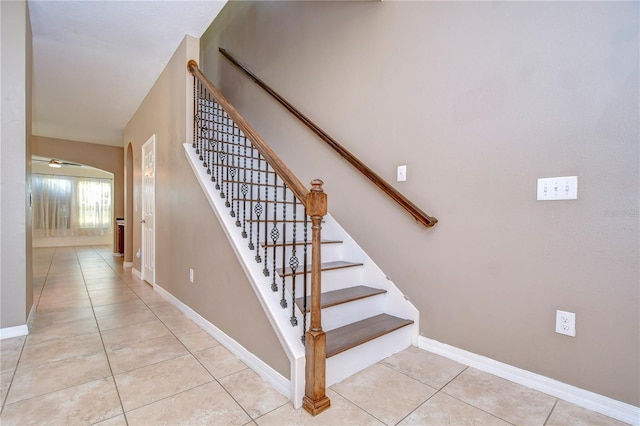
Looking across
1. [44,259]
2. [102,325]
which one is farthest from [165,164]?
[44,259]

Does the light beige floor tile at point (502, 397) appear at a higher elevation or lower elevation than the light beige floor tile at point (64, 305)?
higher

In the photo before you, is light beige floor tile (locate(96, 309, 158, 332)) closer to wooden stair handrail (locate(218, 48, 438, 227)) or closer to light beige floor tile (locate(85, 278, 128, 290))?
light beige floor tile (locate(85, 278, 128, 290))

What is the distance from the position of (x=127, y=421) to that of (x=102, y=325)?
1539 millimetres

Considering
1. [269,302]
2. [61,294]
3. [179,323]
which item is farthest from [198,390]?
[61,294]

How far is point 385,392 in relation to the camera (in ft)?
5.40

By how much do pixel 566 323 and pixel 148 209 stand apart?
4.43 metres

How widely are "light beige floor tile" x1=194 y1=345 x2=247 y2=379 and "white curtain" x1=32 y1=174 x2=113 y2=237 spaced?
9467 mm

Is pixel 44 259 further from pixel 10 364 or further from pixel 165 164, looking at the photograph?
pixel 10 364

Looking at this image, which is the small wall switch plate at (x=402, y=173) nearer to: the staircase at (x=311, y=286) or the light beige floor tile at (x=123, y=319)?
the staircase at (x=311, y=286)

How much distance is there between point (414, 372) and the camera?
185 cm

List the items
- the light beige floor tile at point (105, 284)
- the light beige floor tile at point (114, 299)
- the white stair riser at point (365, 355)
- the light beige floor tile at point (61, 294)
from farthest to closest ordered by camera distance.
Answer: the light beige floor tile at point (105, 284)
the light beige floor tile at point (61, 294)
the light beige floor tile at point (114, 299)
the white stair riser at point (365, 355)

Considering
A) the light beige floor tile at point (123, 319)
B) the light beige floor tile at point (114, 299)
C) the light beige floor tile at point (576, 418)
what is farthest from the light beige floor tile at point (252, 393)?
the light beige floor tile at point (114, 299)

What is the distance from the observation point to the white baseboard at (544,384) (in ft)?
4.73

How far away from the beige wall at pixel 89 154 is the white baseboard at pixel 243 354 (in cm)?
589
